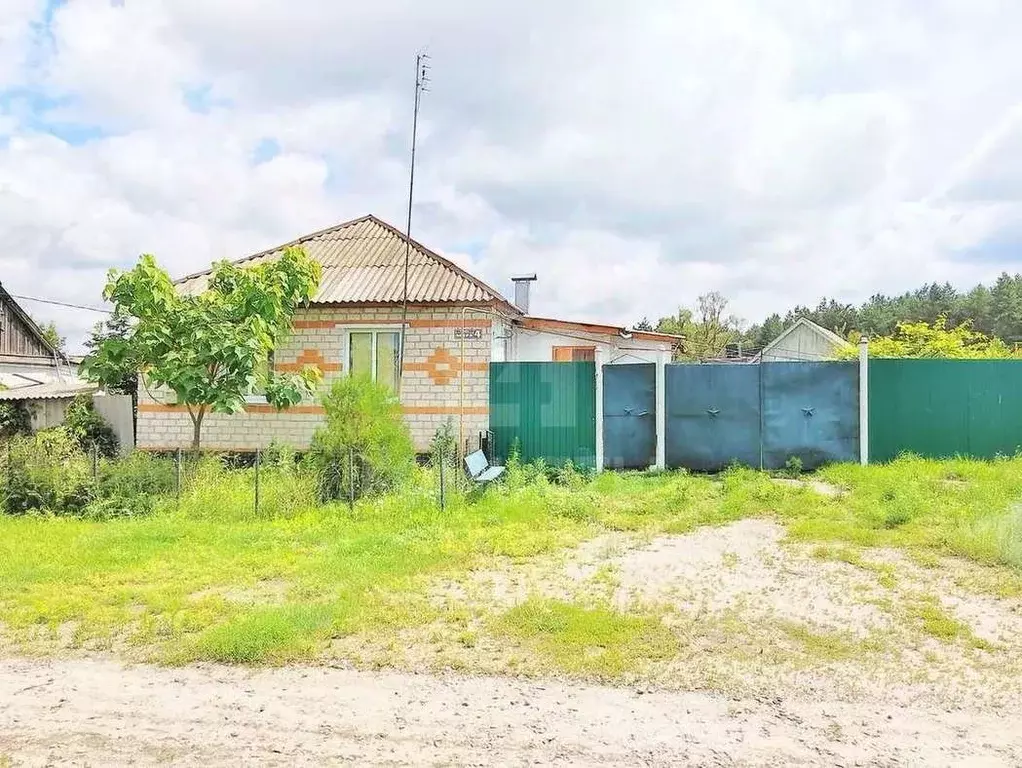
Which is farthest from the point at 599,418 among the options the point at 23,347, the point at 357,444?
the point at 23,347

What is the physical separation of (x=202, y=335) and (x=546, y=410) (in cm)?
549

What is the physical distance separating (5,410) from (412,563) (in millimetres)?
10907

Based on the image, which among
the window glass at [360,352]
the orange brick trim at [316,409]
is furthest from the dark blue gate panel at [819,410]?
the window glass at [360,352]

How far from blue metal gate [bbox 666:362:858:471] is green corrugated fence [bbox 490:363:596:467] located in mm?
1514

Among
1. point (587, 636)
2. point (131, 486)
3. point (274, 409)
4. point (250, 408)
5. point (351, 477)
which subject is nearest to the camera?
point (587, 636)

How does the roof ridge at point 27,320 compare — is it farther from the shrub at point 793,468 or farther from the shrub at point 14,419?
the shrub at point 793,468

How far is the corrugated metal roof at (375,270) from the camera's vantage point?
489 inches

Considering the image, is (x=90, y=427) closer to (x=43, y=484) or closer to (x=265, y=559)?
(x=43, y=484)

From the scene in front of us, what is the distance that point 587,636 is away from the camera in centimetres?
503

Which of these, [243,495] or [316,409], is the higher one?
[316,409]

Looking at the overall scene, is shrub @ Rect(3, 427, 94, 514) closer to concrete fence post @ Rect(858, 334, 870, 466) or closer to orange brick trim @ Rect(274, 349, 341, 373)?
orange brick trim @ Rect(274, 349, 341, 373)

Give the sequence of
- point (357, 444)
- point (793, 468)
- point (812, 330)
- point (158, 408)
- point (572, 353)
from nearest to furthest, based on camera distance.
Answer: point (357, 444) < point (793, 468) < point (158, 408) < point (572, 353) < point (812, 330)

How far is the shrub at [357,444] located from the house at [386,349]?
2255mm

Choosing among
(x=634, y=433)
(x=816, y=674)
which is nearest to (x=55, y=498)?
(x=634, y=433)
